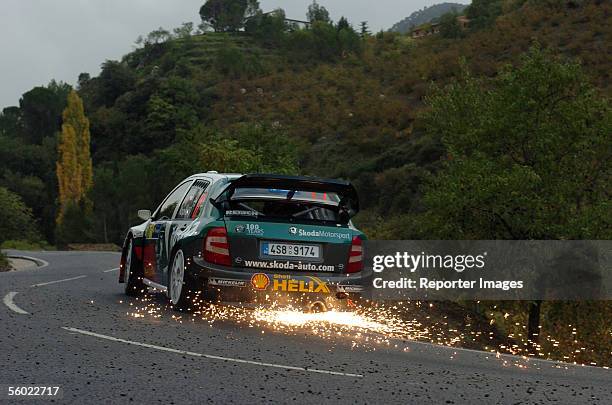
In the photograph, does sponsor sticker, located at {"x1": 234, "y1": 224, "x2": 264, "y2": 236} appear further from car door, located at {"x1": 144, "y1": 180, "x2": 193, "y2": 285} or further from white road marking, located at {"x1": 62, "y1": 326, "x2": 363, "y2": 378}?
white road marking, located at {"x1": 62, "y1": 326, "x2": 363, "y2": 378}

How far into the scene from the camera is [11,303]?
11273 mm

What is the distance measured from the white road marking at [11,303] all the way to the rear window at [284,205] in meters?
2.97

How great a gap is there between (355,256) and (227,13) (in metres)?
136

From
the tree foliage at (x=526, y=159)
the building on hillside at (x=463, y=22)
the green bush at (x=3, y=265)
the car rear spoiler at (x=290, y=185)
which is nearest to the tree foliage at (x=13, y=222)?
the green bush at (x=3, y=265)

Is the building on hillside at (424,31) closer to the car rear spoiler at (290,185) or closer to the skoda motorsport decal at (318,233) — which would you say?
the car rear spoiler at (290,185)

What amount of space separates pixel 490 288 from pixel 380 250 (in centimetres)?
565

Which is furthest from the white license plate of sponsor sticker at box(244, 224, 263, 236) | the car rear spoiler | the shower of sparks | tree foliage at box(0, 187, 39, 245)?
tree foliage at box(0, 187, 39, 245)

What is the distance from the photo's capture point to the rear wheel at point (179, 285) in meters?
9.90

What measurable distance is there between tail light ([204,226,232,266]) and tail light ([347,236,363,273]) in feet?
4.87

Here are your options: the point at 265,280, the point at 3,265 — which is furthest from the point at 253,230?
the point at 3,265

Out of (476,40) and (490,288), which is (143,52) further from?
(490,288)

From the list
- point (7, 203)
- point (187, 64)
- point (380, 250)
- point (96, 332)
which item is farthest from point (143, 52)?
point (96, 332)

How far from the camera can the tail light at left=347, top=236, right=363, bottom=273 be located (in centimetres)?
994

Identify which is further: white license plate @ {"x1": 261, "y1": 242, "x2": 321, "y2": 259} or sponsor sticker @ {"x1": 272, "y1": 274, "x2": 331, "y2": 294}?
white license plate @ {"x1": 261, "y1": 242, "x2": 321, "y2": 259}
